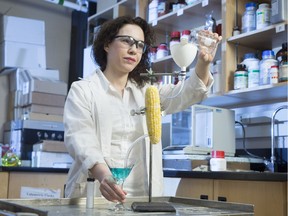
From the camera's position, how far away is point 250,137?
2646mm

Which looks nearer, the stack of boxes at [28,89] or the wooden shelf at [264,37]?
the wooden shelf at [264,37]

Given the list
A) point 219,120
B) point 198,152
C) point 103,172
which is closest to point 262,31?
point 219,120

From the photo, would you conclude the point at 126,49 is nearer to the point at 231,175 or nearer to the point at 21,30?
the point at 231,175

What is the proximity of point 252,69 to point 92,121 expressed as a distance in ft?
4.15

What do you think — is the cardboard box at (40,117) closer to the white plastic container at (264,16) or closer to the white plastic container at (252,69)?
the white plastic container at (252,69)

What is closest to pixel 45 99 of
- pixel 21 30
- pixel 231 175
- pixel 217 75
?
pixel 21 30

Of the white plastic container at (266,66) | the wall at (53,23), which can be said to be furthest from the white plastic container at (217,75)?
the wall at (53,23)

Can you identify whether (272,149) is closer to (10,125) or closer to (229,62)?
(229,62)

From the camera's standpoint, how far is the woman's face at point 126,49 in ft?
4.59

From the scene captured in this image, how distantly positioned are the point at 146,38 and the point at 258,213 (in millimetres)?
814

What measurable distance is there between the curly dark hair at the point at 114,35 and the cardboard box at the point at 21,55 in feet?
7.16

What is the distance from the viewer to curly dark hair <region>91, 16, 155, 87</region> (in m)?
1.52

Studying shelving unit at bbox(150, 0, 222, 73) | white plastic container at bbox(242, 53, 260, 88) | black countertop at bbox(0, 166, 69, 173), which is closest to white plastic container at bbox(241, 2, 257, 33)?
white plastic container at bbox(242, 53, 260, 88)

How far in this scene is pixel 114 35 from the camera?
4.93 feet
